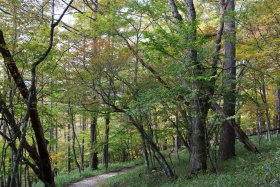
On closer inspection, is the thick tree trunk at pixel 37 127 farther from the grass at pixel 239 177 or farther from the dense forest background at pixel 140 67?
the grass at pixel 239 177

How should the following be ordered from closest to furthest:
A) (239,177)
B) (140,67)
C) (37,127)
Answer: (239,177) → (37,127) → (140,67)

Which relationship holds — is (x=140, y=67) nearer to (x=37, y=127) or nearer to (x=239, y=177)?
(x=37, y=127)

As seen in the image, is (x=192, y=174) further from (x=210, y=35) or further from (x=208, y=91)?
(x=210, y=35)

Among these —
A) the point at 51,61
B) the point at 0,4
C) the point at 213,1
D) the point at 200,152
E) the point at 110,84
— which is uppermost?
the point at 213,1

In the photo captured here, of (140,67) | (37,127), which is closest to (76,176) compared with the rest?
(140,67)

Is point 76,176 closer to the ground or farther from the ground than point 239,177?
closer to the ground

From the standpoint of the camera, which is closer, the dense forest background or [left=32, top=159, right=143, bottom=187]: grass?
the dense forest background

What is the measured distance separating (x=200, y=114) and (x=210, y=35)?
426cm

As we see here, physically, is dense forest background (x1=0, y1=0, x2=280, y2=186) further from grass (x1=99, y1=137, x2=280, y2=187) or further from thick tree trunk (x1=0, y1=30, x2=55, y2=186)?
grass (x1=99, y1=137, x2=280, y2=187)

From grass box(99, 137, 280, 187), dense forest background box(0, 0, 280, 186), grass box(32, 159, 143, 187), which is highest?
dense forest background box(0, 0, 280, 186)

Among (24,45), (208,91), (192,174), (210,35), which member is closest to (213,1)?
(210,35)

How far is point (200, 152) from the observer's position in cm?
879

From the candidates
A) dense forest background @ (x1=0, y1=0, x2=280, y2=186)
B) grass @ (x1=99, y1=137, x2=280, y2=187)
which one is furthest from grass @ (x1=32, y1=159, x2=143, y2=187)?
dense forest background @ (x1=0, y1=0, x2=280, y2=186)

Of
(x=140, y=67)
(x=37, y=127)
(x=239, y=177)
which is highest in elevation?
(x=140, y=67)
